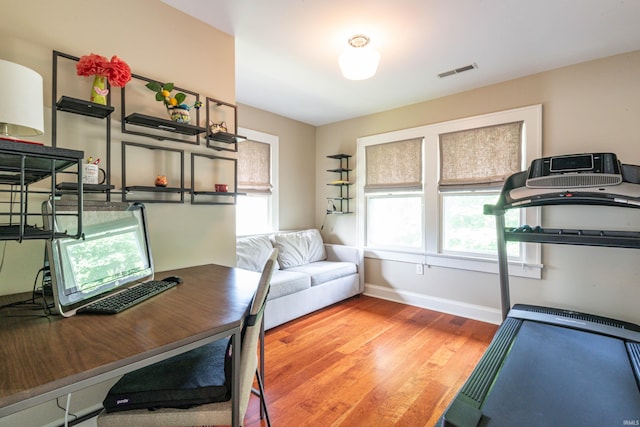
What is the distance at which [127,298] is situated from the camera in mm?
1281

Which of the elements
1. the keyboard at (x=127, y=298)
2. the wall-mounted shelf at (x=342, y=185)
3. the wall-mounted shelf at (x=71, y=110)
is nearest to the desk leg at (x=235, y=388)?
the keyboard at (x=127, y=298)

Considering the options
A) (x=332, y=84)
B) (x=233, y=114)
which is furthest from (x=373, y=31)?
(x=233, y=114)

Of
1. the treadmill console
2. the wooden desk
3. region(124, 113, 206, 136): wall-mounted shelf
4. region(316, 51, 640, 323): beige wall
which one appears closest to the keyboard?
the wooden desk

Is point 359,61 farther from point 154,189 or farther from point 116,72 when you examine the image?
point 154,189

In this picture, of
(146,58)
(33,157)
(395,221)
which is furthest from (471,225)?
(33,157)

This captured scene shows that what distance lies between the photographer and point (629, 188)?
2.06 m

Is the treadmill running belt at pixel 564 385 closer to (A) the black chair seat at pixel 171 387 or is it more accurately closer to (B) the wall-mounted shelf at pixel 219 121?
(A) the black chair seat at pixel 171 387

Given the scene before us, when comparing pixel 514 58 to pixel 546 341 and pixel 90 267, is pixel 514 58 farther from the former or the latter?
pixel 90 267

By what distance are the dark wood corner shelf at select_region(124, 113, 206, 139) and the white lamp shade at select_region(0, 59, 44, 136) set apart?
0.55 meters

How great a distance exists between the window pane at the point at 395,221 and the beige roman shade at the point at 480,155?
0.51 m

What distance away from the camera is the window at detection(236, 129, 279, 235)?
3.73 m

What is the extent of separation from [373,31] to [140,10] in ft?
5.03

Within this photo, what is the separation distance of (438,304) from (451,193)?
1.31m

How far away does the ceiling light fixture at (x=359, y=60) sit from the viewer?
85.0 inches
